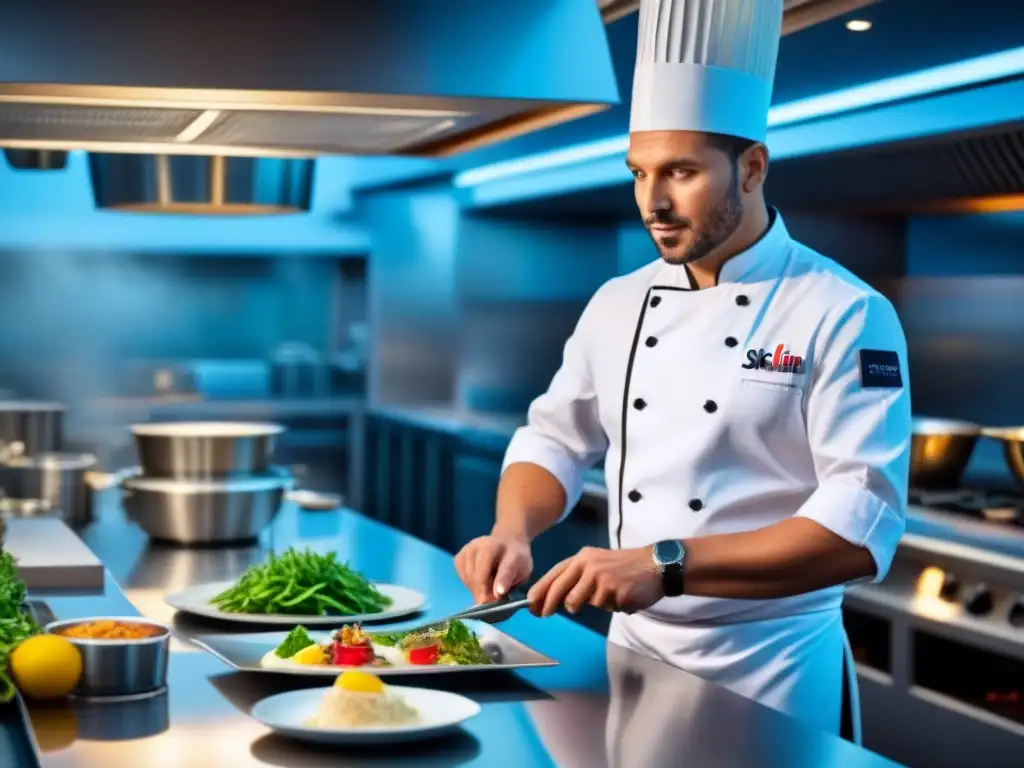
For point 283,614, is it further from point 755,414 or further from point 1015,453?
point 1015,453

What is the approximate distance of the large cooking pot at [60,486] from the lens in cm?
367

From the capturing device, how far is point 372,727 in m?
1.54

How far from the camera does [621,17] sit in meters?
3.07

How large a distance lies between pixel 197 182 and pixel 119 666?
2.06 metres

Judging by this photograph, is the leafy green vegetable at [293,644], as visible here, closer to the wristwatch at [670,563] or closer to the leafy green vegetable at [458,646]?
the leafy green vegetable at [458,646]

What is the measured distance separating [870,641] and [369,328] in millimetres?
3519

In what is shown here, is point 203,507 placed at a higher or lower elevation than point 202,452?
lower

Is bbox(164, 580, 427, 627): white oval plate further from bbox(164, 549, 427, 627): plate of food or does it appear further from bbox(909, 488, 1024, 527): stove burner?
bbox(909, 488, 1024, 527): stove burner

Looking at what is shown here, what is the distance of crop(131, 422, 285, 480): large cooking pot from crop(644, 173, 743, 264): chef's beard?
1.36 metres

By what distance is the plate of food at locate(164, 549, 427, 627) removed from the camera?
2209 mm

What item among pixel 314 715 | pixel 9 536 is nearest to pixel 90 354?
pixel 9 536

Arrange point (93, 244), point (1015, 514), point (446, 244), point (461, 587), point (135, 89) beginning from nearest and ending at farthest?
point (135, 89), point (461, 587), point (1015, 514), point (93, 244), point (446, 244)

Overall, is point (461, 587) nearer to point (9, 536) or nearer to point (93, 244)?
point (9, 536)

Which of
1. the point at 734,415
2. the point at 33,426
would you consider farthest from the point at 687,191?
the point at 33,426
